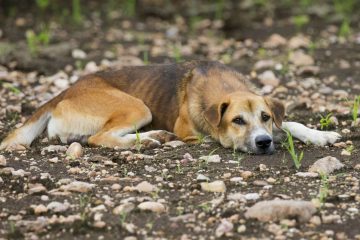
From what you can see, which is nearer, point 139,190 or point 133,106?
point 139,190

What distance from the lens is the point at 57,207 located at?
5602mm

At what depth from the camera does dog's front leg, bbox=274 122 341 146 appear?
7.37 metres

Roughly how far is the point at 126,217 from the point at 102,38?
726cm

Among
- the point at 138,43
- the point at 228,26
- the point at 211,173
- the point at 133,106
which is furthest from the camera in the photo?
the point at 228,26

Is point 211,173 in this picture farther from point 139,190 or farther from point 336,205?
point 336,205

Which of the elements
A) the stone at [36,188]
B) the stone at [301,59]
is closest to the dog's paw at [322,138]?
the stone at [36,188]

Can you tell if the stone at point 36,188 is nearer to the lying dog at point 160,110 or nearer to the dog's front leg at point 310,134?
the lying dog at point 160,110

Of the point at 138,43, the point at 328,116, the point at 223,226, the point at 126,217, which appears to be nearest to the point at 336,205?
the point at 223,226

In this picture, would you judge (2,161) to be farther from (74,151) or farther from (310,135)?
(310,135)

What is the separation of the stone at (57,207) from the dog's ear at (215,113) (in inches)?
81.8

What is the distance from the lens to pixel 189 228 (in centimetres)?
530

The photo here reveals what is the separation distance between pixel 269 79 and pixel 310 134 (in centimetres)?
275

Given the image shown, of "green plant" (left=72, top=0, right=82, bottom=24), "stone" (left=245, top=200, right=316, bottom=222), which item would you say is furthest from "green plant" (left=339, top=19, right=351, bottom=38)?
"stone" (left=245, top=200, right=316, bottom=222)

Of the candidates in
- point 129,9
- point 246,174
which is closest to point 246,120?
point 246,174
